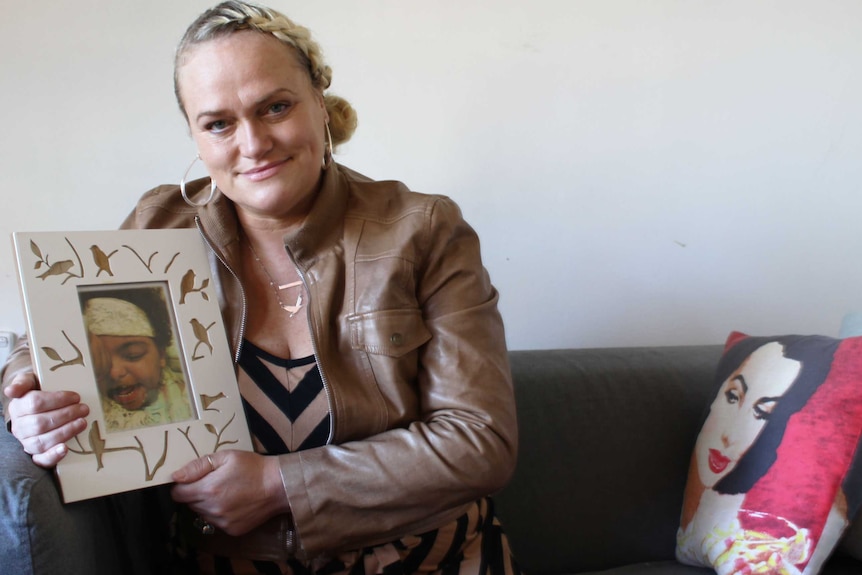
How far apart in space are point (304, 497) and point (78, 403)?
12.9 inches

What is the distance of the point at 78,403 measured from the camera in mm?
970

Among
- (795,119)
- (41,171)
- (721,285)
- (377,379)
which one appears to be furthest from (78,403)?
(795,119)

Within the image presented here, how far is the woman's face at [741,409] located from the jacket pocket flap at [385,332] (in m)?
0.65

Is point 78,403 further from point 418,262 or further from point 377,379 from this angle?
point 418,262

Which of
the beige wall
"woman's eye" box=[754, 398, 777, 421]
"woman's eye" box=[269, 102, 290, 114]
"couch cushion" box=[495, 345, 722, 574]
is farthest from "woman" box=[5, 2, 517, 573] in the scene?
"woman's eye" box=[754, 398, 777, 421]

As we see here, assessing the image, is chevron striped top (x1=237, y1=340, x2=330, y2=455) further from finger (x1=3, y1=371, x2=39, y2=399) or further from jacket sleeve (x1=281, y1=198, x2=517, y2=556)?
finger (x1=3, y1=371, x2=39, y2=399)

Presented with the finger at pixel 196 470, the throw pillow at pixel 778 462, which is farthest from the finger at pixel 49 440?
the throw pillow at pixel 778 462

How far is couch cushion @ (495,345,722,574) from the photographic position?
4.87 ft

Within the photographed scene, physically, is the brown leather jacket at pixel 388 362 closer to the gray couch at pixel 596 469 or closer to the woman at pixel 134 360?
the woman at pixel 134 360

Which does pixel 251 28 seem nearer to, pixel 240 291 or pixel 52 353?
pixel 240 291

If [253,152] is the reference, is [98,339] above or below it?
below

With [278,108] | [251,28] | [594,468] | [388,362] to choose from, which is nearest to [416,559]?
[388,362]

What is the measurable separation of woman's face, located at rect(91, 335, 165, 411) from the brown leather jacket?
139 mm

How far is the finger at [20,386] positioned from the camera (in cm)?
99
